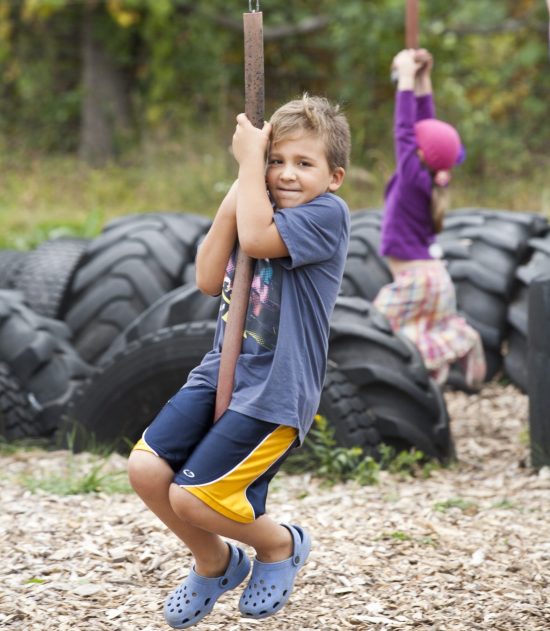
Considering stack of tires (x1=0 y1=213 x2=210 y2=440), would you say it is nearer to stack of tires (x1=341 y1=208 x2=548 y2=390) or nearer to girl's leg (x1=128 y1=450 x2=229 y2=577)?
stack of tires (x1=341 y1=208 x2=548 y2=390)

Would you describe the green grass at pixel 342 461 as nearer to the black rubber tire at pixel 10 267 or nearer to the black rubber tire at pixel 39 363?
the black rubber tire at pixel 39 363

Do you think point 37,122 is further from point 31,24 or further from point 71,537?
point 71,537

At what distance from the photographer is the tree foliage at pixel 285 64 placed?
508 inches

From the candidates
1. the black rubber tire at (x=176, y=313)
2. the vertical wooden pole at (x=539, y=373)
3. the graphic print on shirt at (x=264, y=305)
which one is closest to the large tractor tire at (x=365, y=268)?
the black rubber tire at (x=176, y=313)

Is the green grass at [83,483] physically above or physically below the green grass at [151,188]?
below

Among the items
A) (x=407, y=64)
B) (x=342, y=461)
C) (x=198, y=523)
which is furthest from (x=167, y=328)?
(x=198, y=523)

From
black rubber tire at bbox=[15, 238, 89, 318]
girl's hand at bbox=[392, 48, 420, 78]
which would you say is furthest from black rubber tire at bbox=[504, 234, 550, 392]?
black rubber tire at bbox=[15, 238, 89, 318]

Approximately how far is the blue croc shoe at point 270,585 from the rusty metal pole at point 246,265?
21.2 inches

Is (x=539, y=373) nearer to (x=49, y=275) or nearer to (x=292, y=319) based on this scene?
(x=292, y=319)

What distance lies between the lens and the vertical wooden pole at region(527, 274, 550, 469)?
4.67 metres

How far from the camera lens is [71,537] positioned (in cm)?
381

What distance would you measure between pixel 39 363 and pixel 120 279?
0.79 meters

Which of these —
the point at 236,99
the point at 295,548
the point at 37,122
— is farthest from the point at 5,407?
the point at 37,122

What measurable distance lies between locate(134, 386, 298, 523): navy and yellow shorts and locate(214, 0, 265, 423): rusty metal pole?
11cm
